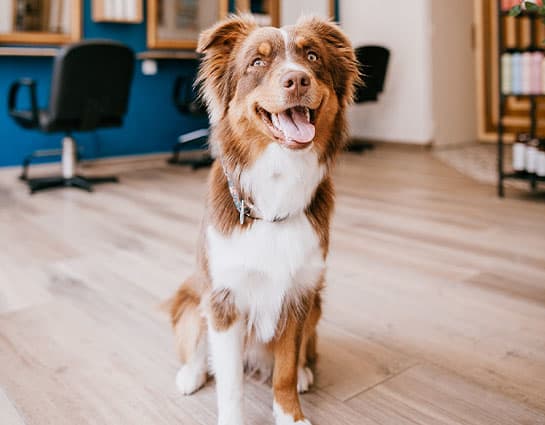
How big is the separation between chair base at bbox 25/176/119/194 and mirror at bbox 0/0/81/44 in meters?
1.42

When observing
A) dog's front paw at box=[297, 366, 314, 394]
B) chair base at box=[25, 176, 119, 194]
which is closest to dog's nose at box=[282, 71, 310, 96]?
dog's front paw at box=[297, 366, 314, 394]

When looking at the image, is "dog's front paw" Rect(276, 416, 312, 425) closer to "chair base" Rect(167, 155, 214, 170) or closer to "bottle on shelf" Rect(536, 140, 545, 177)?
"bottle on shelf" Rect(536, 140, 545, 177)

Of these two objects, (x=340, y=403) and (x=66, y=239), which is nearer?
(x=340, y=403)

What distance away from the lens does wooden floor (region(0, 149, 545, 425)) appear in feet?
4.94

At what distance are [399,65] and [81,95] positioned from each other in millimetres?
3603

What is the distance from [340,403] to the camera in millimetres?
1511

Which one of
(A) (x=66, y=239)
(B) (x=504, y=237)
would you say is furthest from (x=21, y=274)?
(B) (x=504, y=237)

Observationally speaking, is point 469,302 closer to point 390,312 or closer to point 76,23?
point 390,312

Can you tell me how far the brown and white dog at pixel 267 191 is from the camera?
52.1 inches

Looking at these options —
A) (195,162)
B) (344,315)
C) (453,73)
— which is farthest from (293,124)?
(453,73)

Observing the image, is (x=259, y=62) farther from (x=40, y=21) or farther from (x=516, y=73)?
(x=40, y=21)

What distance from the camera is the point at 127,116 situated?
6.07 m

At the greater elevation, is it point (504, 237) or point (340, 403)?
point (504, 237)

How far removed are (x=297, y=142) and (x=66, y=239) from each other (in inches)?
88.5
